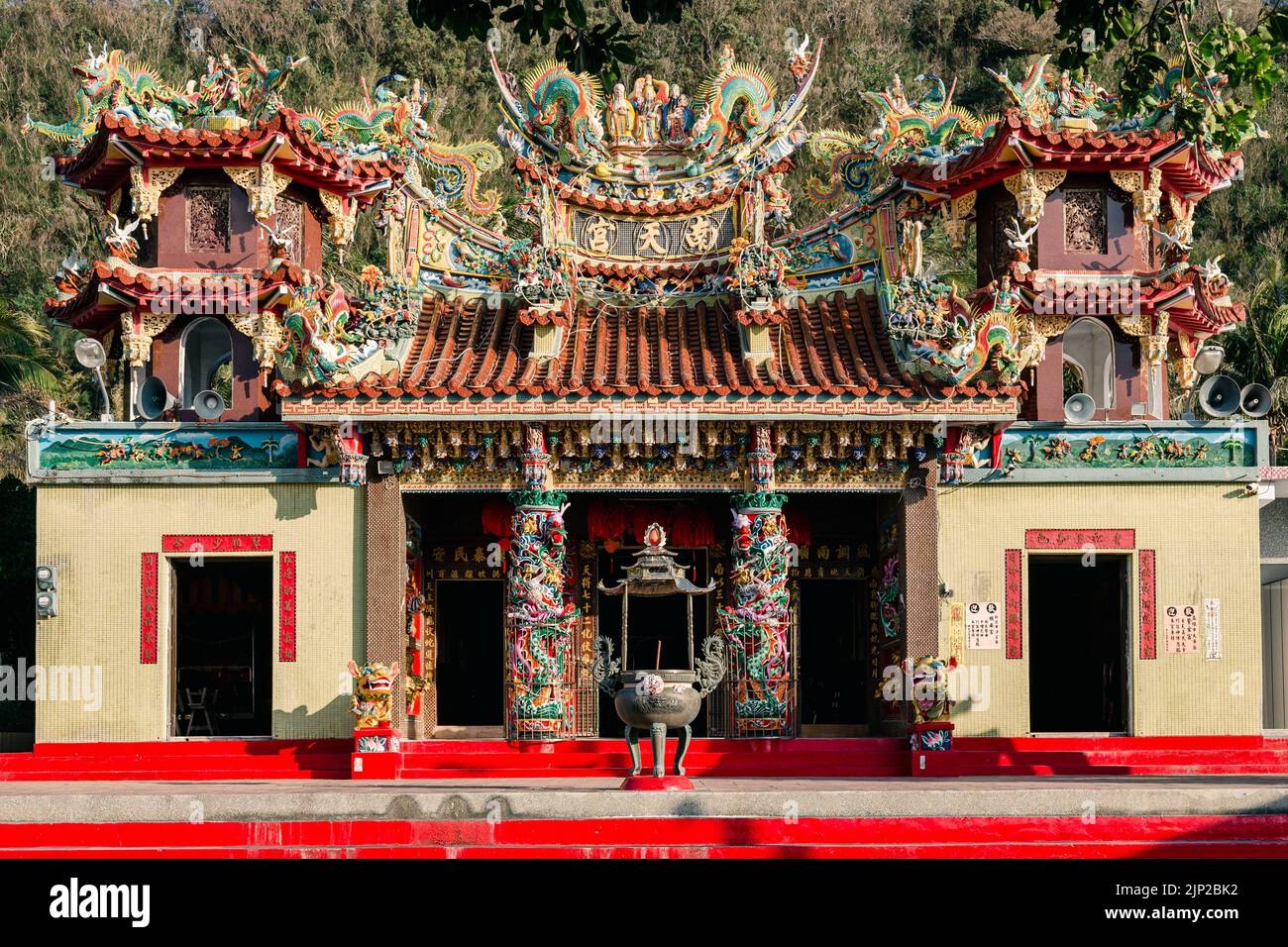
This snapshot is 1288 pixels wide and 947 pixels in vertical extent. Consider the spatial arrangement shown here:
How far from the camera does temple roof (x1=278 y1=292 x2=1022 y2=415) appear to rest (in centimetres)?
1903

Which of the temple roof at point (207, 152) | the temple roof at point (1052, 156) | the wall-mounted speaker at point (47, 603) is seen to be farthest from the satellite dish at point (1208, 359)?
the wall-mounted speaker at point (47, 603)

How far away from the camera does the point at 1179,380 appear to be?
2141 centimetres

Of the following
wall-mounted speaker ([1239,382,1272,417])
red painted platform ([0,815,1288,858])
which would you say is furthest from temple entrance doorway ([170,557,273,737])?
wall-mounted speaker ([1239,382,1272,417])

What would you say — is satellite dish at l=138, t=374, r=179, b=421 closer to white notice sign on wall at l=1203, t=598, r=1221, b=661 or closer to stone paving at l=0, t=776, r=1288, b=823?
stone paving at l=0, t=776, r=1288, b=823

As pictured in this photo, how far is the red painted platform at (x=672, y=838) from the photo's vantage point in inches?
500

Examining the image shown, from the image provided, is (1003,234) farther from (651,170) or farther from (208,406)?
(208,406)

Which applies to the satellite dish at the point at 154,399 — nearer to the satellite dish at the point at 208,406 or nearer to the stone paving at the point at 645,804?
the satellite dish at the point at 208,406

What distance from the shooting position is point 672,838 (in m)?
12.9

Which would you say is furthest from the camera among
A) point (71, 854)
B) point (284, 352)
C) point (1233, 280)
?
point (1233, 280)

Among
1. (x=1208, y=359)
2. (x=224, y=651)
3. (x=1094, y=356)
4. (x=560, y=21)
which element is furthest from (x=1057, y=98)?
(x=224, y=651)

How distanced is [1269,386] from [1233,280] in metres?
8.97

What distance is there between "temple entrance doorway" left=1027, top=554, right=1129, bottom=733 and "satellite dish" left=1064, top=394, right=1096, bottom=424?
3.28m

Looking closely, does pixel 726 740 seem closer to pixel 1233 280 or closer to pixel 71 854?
pixel 71 854

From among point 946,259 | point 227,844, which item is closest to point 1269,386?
point 946,259
